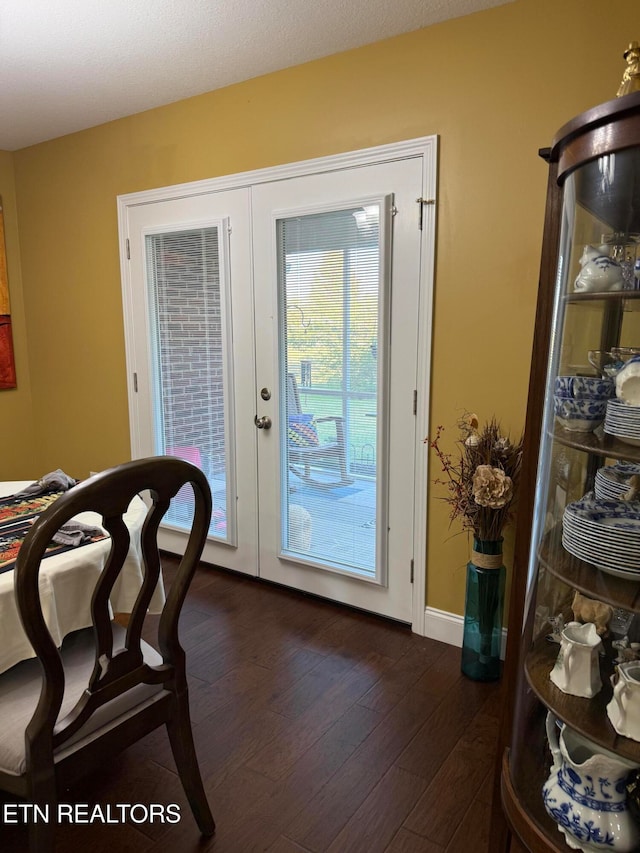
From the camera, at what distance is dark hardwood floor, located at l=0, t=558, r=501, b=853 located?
1608 mm

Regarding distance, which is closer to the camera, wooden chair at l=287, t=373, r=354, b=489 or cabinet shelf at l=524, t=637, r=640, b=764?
cabinet shelf at l=524, t=637, r=640, b=764

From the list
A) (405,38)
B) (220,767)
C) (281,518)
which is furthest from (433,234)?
(220,767)

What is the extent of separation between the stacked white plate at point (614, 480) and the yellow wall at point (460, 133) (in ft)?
3.15

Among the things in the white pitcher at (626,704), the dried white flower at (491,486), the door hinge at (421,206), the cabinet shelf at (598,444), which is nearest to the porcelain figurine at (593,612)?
the white pitcher at (626,704)

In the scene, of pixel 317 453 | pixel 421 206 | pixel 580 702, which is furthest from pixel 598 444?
pixel 317 453

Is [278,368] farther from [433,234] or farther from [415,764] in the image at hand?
[415,764]

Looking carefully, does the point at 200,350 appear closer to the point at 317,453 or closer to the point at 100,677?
the point at 317,453

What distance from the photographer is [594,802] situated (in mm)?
1197

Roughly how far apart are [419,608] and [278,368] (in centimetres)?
128

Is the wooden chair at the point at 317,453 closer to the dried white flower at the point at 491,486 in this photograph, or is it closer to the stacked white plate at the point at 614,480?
the dried white flower at the point at 491,486

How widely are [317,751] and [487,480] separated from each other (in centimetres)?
106

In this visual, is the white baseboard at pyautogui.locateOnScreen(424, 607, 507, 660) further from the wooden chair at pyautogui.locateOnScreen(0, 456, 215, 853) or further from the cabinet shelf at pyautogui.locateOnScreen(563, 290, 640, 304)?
the cabinet shelf at pyautogui.locateOnScreen(563, 290, 640, 304)

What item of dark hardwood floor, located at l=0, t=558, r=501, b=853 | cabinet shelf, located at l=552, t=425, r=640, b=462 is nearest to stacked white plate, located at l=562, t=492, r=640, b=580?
cabinet shelf, located at l=552, t=425, r=640, b=462

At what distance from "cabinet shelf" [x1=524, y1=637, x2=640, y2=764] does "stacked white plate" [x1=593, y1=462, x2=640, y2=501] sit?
13.1 inches
